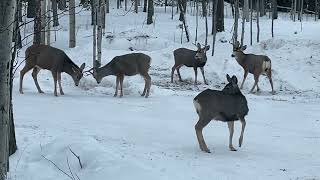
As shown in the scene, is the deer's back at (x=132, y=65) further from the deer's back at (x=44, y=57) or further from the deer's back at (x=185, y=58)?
the deer's back at (x=185, y=58)

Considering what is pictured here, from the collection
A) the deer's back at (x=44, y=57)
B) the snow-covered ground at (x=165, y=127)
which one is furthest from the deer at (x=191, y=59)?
the deer's back at (x=44, y=57)

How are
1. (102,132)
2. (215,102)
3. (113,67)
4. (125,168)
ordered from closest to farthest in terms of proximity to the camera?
1. (125,168)
2. (215,102)
3. (102,132)
4. (113,67)

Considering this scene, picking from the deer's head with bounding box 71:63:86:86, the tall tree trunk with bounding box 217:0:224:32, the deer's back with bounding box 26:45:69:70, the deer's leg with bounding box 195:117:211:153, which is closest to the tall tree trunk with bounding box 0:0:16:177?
the deer's leg with bounding box 195:117:211:153

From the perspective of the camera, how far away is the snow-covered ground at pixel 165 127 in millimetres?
8805

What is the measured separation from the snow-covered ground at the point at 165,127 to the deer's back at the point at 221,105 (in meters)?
0.66

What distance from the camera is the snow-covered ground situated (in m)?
8.80

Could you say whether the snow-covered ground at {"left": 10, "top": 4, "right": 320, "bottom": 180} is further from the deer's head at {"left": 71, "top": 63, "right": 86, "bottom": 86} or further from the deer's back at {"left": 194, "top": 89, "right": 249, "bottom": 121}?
the deer's back at {"left": 194, "top": 89, "right": 249, "bottom": 121}

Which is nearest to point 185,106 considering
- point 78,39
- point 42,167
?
point 42,167

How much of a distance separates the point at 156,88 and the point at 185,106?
3.45 m

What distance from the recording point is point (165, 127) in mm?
12688

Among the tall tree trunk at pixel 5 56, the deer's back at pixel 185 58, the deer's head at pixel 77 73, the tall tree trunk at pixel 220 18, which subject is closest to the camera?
the tall tree trunk at pixel 5 56

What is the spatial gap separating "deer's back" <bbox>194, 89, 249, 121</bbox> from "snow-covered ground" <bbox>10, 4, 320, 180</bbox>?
0.66 metres

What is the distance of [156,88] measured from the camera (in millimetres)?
19625

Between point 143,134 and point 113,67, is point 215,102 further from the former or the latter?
point 113,67
